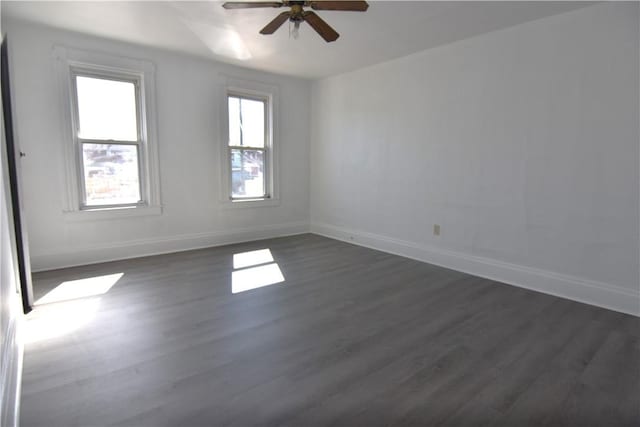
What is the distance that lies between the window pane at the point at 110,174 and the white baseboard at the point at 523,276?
3.08 meters

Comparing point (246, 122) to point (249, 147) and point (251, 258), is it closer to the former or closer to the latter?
point (249, 147)

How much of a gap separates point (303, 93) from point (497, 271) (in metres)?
3.79

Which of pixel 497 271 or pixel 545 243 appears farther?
pixel 497 271

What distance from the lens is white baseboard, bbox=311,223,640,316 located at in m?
2.81

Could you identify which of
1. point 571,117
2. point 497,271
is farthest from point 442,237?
point 571,117

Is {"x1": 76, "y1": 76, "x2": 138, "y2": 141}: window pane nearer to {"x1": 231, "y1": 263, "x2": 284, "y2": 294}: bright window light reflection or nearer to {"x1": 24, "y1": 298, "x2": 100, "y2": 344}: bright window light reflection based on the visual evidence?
{"x1": 24, "y1": 298, "x2": 100, "y2": 344}: bright window light reflection

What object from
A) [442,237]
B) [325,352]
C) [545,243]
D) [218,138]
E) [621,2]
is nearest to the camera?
[325,352]

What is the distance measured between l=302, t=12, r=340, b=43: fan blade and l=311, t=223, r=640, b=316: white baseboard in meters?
2.56

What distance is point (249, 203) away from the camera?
5.09m

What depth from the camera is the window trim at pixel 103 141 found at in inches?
142

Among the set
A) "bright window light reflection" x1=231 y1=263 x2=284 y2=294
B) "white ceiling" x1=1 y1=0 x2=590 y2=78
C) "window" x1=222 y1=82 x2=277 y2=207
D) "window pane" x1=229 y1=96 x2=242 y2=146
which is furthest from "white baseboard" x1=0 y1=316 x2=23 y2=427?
"window pane" x1=229 y1=96 x2=242 y2=146

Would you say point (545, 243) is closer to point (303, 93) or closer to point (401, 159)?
point (401, 159)

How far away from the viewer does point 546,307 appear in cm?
285

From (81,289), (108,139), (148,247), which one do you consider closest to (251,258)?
(148,247)
